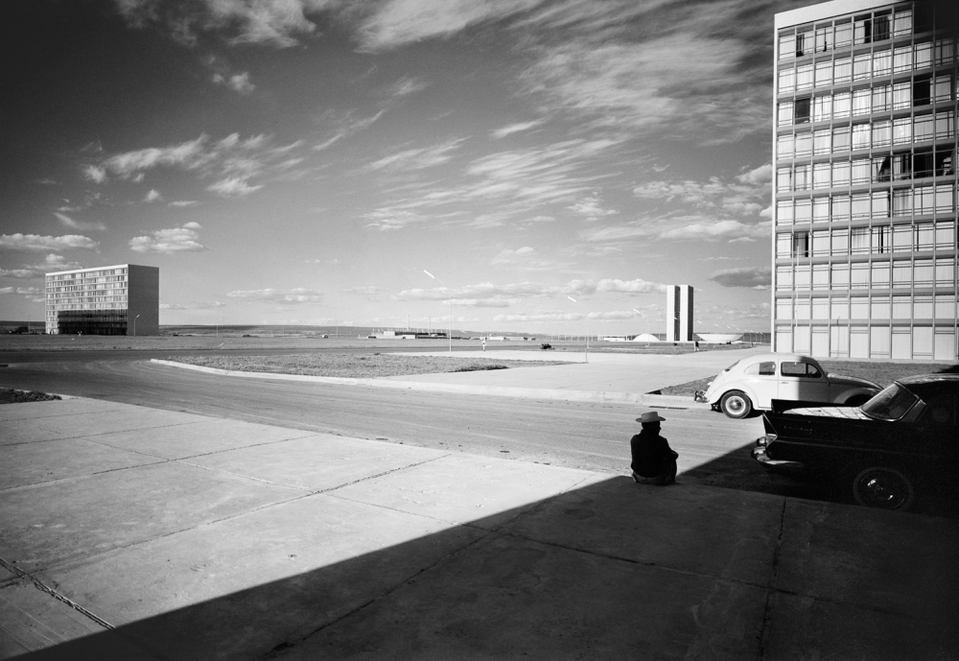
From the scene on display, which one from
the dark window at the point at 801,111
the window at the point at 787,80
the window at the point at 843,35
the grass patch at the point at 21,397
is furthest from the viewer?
the window at the point at 787,80

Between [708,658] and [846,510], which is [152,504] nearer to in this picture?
[708,658]

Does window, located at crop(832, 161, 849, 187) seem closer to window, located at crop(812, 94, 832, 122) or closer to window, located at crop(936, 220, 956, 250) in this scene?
window, located at crop(812, 94, 832, 122)

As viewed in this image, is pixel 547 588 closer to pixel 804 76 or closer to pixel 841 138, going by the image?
pixel 841 138

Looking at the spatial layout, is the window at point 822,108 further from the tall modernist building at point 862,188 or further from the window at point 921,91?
the window at point 921,91

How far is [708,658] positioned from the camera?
3131 millimetres

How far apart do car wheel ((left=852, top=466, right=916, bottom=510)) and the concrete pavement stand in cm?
36

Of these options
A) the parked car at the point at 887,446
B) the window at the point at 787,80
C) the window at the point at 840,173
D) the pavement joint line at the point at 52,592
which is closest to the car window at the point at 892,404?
the parked car at the point at 887,446

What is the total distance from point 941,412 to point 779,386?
7449mm

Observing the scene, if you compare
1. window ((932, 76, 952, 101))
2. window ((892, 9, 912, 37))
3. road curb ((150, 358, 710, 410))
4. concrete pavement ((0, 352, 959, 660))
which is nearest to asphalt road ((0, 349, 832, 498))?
road curb ((150, 358, 710, 410))

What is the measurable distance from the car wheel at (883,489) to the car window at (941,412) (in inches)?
25.4

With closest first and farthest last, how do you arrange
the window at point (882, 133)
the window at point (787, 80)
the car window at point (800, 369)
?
1. the car window at point (800, 369)
2. the window at point (882, 133)
3. the window at point (787, 80)

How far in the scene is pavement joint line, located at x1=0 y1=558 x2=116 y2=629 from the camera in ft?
11.6

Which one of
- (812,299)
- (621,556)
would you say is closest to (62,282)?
(812,299)

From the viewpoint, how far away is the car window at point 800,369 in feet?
41.7
